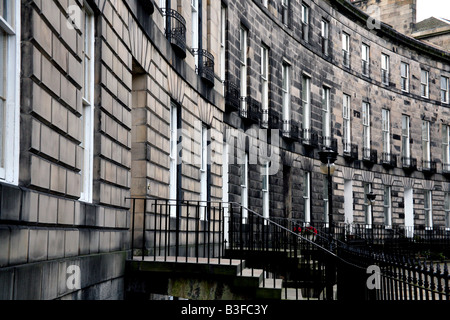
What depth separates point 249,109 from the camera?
19.3m

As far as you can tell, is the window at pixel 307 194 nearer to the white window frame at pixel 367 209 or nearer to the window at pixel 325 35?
the window at pixel 325 35

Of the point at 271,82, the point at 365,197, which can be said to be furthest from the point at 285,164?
the point at 365,197

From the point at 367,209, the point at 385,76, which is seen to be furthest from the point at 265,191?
the point at 385,76

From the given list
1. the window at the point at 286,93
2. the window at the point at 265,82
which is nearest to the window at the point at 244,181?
the window at the point at 265,82

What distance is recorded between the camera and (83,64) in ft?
26.4

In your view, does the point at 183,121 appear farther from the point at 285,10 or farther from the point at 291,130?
the point at 285,10

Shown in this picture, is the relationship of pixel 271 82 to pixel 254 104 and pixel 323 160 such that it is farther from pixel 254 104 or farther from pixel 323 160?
pixel 323 160

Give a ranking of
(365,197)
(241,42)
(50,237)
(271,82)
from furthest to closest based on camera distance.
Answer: (365,197) < (271,82) < (241,42) < (50,237)

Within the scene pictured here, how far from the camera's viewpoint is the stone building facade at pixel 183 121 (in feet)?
19.6

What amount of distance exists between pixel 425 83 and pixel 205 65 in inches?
973

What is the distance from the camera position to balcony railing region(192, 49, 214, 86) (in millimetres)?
14766

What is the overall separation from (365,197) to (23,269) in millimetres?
26782

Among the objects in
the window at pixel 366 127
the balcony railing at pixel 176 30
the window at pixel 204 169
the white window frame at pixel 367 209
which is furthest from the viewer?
the window at pixel 366 127

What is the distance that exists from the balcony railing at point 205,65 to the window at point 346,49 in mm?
15603
